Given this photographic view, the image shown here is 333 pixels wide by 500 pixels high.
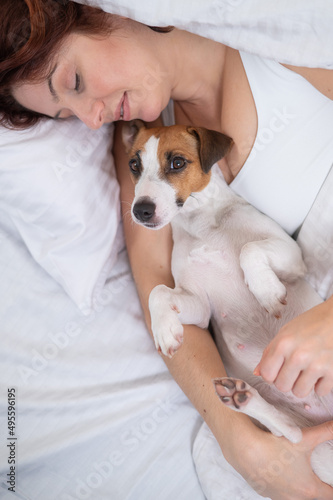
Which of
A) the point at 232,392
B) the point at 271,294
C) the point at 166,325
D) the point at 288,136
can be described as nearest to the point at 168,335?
the point at 166,325

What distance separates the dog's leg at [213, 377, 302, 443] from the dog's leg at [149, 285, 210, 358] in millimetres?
186

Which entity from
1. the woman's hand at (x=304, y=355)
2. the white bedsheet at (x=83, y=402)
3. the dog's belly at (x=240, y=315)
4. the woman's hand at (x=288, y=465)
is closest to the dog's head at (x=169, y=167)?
the dog's belly at (x=240, y=315)

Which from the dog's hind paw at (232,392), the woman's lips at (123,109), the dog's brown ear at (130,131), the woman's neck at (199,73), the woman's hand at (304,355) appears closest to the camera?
the woman's hand at (304,355)

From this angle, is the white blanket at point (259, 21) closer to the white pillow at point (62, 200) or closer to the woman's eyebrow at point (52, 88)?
the woman's eyebrow at point (52, 88)

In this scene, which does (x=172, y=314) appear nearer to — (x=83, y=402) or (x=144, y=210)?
(x=144, y=210)

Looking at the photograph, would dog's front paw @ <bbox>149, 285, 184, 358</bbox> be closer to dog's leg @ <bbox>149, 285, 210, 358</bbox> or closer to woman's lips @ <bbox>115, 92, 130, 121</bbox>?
dog's leg @ <bbox>149, 285, 210, 358</bbox>

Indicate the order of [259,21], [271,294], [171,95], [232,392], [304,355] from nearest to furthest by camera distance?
[304,355], [259,21], [232,392], [271,294], [171,95]

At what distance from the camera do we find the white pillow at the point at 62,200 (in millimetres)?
1609

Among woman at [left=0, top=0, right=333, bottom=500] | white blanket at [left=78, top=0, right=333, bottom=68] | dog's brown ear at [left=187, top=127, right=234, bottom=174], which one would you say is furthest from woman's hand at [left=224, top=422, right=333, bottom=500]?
white blanket at [left=78, top=0, right=333, bottom=68]

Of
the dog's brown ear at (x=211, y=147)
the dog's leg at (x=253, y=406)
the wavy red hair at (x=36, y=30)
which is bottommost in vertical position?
the dog's leg at (x=253, y=406)

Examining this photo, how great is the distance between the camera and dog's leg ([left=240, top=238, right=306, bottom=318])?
1.37 m

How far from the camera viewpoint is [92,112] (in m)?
1.45

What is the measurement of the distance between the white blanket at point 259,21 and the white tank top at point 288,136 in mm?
214

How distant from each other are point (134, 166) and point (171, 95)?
0.34 m
